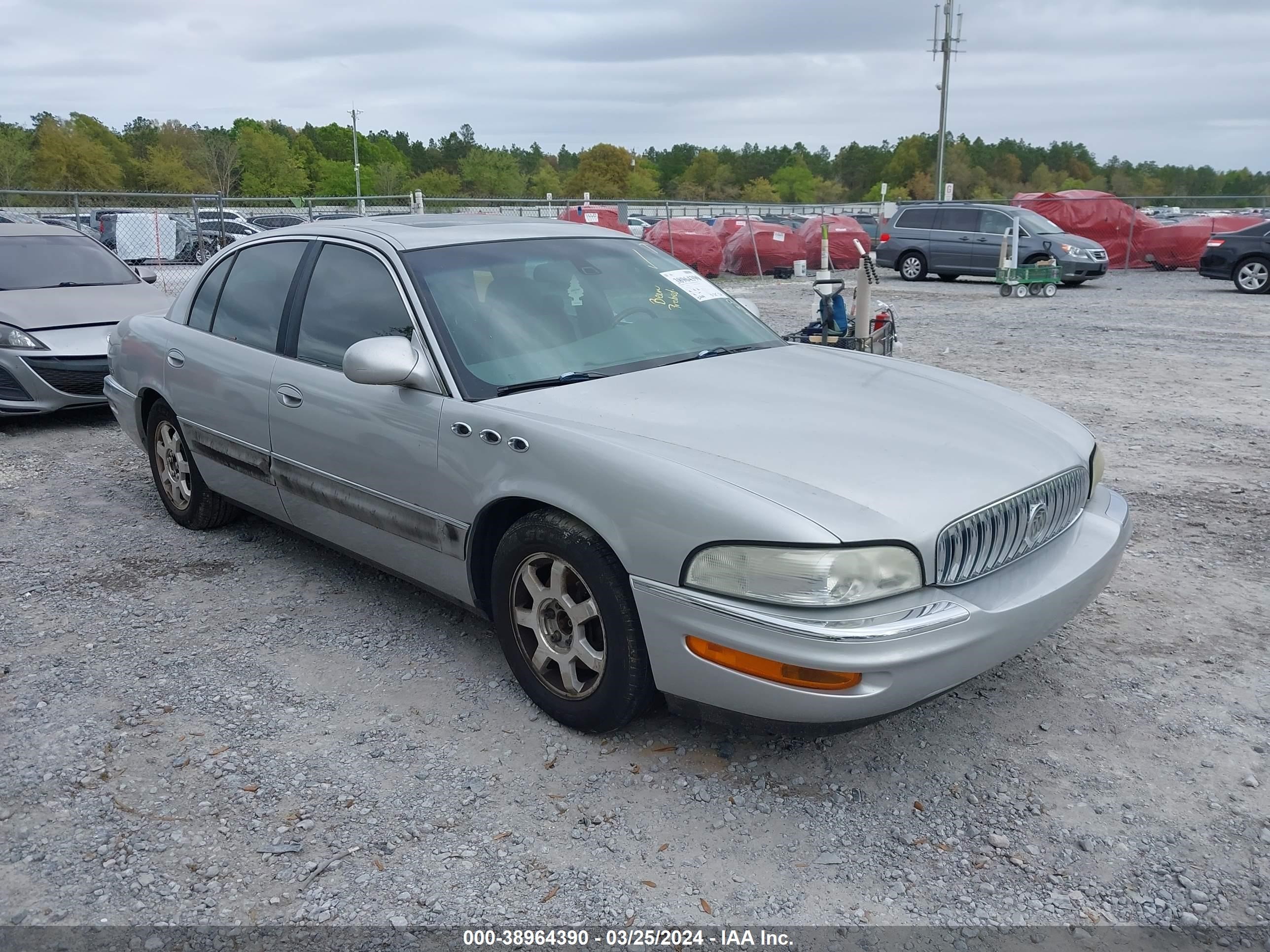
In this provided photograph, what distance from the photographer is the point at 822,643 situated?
2.58 metres

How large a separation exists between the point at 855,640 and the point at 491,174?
3385 inches

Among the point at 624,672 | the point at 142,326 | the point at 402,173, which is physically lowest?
the point at 624,672

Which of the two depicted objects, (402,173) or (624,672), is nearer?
(624,672)

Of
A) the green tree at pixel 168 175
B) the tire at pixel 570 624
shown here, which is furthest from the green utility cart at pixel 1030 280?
the green tree at pixel 168 175

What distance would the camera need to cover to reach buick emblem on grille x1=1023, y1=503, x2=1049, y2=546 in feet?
10.1

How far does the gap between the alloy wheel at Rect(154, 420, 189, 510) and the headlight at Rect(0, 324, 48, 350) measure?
9.23 feet

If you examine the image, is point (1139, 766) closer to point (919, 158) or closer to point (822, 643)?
point (822, 643)

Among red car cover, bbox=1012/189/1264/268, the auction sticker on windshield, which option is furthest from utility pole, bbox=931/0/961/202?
the auction sticker on windshield

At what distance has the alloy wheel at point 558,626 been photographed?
314cm

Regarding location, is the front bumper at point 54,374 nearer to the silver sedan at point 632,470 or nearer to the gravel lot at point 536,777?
the gravel lot at point 536,777

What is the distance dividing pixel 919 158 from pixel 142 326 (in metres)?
115

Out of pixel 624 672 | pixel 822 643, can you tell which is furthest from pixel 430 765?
pixel 822 643

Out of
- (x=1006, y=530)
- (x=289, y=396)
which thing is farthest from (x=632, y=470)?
(x=289, y=396)

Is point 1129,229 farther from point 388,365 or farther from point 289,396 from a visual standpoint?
point 388,365
